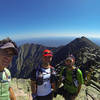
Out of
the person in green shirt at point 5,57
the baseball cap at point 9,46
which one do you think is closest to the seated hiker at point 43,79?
the person in green shirt at point 5,57

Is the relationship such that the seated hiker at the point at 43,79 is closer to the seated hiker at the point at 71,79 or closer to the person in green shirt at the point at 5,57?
the seated hiker at the point at 71,79

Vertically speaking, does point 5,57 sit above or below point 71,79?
above

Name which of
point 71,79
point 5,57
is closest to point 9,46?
point 5,57

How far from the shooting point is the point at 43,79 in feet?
14.1

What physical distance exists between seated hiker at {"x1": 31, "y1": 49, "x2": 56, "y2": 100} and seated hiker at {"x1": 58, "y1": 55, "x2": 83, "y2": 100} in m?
1.40

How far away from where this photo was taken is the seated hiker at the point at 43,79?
14.1ft

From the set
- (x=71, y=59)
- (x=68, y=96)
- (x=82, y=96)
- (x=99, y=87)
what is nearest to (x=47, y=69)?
(x=71, y=59)

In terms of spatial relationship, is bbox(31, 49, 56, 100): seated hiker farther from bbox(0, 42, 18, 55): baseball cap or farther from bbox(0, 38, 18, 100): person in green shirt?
bbox(0, 42, 18, 55): baseball cap

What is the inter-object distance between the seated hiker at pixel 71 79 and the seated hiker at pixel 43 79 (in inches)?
55.0

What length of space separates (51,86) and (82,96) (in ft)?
14.5

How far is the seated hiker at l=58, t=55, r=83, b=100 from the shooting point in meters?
5.37

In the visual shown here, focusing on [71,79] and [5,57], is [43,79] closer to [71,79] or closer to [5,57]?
[71,79]

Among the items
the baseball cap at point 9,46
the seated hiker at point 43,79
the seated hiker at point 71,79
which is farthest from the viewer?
the seated hiker at point 71,79

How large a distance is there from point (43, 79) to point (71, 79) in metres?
2.03
